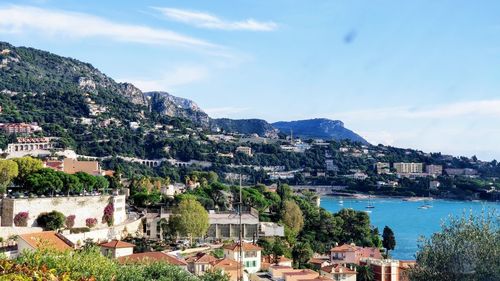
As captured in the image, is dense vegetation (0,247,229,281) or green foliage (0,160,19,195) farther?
green foliage (0,160,19,195)

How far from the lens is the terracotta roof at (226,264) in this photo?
Answer: 20.8 meters

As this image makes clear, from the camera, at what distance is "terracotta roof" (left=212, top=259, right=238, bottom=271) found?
68.1 ft

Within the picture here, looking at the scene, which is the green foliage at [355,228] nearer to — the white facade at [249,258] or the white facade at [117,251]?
the white facade at [249,258]

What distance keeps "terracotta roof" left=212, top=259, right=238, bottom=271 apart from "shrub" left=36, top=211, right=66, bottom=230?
6.76 metres

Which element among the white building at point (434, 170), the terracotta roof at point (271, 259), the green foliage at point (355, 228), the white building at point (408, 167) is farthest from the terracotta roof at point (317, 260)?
the white building at point (434, 170)

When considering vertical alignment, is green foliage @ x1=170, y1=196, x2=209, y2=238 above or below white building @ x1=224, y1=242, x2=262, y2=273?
above

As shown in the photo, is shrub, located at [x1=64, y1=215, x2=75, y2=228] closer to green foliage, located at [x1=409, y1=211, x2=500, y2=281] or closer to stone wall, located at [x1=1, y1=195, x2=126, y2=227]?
stone wall, located at [x1=1, y1=195, x2=126, y2=227]

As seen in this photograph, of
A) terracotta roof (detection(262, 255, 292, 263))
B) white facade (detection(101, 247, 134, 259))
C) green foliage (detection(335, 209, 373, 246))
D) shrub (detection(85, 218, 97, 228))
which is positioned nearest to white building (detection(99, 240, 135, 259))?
white facade (detection(101, 247, 134, 259))

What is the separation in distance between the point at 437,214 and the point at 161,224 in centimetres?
4605

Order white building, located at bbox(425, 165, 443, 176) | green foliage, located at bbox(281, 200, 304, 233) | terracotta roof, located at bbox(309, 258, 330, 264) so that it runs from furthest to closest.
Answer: white building, located at bbox(425, 165, 443, 176) → green foliage, located at bbox(281, 200, 304, 233) → terracotta roof, located at bbox(309, 258, 330, 264)

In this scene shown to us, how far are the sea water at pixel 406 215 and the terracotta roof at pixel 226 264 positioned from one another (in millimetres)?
13444

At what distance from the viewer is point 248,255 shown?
25062mm

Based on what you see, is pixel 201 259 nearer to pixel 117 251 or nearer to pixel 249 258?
pixel 117 251

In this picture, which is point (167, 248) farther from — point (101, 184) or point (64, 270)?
point (64, 270)
